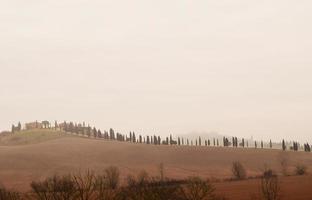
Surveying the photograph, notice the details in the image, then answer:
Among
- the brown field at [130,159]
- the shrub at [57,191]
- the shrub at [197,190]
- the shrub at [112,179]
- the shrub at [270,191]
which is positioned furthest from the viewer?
the brown field at [130,159]

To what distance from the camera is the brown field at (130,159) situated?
5185 inches

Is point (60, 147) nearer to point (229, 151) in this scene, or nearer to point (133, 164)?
point (133, 164)

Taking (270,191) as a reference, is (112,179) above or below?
above

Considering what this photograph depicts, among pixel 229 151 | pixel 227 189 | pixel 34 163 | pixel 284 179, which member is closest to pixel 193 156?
pixel 229 151

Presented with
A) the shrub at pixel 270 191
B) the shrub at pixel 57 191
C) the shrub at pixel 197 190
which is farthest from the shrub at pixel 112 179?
the shrub at pixel 57 191

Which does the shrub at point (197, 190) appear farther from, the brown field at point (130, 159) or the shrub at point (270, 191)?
the brown field at point (130, 159)

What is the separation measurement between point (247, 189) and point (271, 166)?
58384mm

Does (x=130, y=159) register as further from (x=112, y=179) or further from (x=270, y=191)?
(x=270, y=191)

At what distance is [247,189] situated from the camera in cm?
8400

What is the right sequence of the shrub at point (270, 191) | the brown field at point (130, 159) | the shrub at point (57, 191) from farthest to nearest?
the brown field at point (130, 159) → the shrub at point (270, 191) → the shrub at point (57, 191)

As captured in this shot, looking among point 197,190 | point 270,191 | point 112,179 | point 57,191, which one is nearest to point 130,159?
point 112,179

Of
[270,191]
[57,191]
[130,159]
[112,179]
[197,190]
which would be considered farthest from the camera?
[130,159]

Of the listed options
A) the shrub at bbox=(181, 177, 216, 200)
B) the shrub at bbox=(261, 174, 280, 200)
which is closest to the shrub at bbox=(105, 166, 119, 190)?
the shrub at bbox=(181, 177, 216, 200)

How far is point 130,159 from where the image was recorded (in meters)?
156
